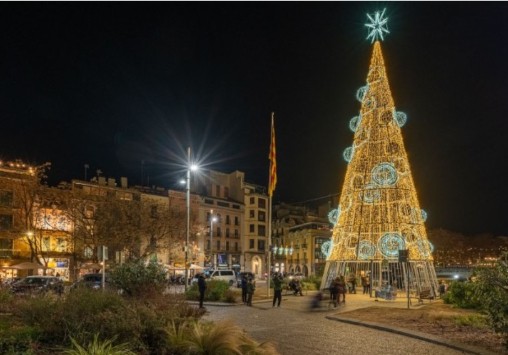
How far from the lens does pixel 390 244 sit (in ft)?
91.9

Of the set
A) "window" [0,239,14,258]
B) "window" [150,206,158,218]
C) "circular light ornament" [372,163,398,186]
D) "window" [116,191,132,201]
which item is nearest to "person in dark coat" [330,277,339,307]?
"circular light ornament" [372,163,398,186]

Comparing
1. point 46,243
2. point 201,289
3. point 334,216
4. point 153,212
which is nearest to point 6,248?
point 46,243

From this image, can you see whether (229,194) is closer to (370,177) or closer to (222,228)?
(222,228)

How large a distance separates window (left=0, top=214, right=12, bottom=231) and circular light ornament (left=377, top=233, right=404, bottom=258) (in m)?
35.4

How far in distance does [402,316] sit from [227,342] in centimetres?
1144

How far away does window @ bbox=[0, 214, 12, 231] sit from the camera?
4809 cm

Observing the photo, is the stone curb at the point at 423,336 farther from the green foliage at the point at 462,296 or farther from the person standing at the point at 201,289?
the person standing at the point at 201,289

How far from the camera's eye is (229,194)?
291 feet

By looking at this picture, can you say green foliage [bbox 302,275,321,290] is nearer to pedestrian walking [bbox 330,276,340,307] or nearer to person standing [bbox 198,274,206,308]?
pedestrian walking [bbox 330,276,340,307]

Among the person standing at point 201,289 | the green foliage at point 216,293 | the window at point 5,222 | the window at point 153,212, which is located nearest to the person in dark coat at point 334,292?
the green foliage at point 216,293

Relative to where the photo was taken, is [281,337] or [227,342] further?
[281,337]

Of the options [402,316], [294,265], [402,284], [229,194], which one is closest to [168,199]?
[229,194]

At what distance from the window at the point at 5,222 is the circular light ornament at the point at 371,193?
34.4 metres

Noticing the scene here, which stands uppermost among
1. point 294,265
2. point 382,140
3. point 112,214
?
point 382,140
